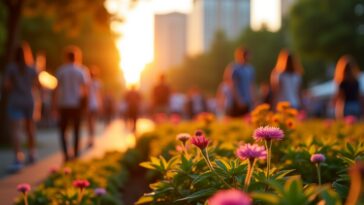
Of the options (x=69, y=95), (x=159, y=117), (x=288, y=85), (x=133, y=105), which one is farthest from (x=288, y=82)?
(x=133, y=105)

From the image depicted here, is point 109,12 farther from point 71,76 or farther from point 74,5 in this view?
point 71,76

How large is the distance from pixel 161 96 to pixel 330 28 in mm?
29919

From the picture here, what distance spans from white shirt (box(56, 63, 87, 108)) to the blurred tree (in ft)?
115

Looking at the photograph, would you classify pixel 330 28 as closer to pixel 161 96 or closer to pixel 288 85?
pixel 161 96

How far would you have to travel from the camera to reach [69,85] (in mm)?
10367

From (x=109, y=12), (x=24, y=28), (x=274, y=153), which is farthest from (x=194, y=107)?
(x=274, y=153)

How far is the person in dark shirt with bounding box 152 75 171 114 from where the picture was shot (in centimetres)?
1669

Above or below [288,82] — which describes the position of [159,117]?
below

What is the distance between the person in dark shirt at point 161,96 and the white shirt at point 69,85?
6359mm

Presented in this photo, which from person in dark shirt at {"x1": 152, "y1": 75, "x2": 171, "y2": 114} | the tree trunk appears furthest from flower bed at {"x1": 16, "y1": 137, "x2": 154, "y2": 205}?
person in dark shirt at {"x1": 152, "y1": 75, "x2": 171, "y2": 114}

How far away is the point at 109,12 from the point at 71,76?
5.91 m

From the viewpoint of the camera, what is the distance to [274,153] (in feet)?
15.8

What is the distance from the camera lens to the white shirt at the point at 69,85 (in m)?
10.3

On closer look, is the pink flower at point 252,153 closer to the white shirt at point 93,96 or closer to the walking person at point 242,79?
the walking person at point 242,79
